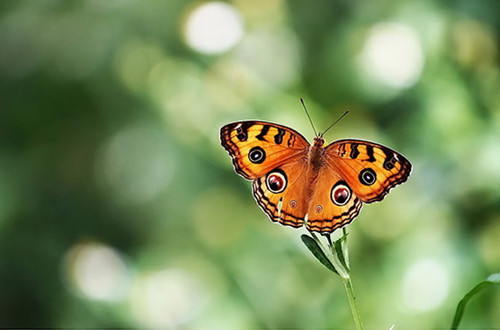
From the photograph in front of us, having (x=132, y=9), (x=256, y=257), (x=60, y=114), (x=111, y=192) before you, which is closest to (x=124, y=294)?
(x=256, y=257)

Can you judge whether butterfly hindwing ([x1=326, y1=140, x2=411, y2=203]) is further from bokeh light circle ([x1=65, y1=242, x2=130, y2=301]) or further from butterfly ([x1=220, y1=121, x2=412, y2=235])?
bokeh light circle ([x1=65, y1=242, x2=130, y2=301])

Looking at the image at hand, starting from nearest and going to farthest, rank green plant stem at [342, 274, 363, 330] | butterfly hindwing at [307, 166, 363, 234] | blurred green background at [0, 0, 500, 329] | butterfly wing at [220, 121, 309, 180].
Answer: green plant stem at [342, 274, 363, 330], butterfly hindwing at [307, 166, 363, 234], butterfly wing at [220, 121, 309, 180], blurred green background at [0, 0, 500, 329]

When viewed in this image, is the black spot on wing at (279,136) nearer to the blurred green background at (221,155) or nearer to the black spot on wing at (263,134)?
the black spot on wing at (263,134)

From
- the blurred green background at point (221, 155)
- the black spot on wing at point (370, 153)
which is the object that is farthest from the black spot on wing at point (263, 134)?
the blurred green background at point (221, 155)

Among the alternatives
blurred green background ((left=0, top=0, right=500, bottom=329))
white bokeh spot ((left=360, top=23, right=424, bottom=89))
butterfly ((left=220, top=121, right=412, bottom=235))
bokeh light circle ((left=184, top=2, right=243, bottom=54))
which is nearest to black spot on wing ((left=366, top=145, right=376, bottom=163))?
butterfly ((left=220, top=121, right=412, bottom=235))

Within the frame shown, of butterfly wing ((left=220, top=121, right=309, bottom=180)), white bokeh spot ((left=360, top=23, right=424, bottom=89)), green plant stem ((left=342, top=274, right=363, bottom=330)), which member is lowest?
green plant stem ((left=342, top=274, right=363, bottom=330))
